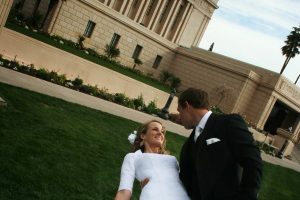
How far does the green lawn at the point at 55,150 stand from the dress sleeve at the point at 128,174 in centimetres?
264

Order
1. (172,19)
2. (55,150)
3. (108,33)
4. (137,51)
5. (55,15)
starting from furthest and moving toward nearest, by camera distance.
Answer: (172,19) → (137,51) → (108,33) → (55,15) → (55,150)

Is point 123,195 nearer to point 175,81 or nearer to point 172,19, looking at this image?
point 175,81

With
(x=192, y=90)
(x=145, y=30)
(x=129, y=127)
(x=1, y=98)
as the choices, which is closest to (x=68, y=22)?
(x=145, y=30)

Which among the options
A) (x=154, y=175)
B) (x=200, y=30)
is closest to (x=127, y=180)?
(x=154, y=175)

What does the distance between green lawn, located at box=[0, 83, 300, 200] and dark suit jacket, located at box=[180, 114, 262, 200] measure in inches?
130

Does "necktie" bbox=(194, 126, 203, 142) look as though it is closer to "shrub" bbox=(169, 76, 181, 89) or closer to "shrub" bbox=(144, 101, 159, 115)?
"shrub" bbox=(144, 101, 159, 115)

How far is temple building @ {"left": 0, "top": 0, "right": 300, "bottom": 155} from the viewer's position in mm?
34938

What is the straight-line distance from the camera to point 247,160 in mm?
2867

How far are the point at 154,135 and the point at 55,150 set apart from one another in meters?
4.47

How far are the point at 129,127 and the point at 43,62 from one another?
538 centimetres

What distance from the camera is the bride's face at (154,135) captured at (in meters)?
3.73

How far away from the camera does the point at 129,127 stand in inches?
518

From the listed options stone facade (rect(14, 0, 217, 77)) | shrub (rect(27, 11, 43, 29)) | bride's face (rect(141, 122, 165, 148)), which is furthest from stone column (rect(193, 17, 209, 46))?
bride's face (rect(141, 122, 165, 148))

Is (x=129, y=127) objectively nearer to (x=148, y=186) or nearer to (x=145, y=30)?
(x=148, y=186)
